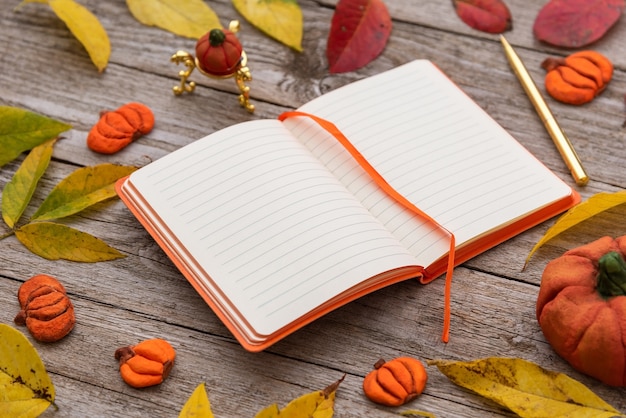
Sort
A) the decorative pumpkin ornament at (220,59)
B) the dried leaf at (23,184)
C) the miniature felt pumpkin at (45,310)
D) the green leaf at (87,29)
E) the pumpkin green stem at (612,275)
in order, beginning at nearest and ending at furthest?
the pumpkin green stem at (612,275) < the miniature felt pumpkin at (45,310) < the dried leaf at (23,184) < the decorative pumpkin ornament at (220,59) < the green leaf at (87,29)

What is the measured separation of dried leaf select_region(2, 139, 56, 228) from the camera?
118 centimetres

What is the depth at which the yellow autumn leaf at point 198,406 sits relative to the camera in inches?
38.8

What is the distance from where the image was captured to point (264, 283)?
3.41 feet

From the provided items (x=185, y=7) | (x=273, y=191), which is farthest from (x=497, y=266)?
(x=185, y=7)

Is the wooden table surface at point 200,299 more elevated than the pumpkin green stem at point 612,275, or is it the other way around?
the pumpkin green stem at point 612,275

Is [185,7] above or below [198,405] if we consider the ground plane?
above

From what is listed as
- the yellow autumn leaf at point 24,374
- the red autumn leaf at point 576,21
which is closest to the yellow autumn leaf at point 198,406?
the yellow autumn leaf at point 24,374

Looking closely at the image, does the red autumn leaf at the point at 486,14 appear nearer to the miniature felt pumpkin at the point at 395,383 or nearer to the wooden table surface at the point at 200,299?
the wooden table surface at the point at 200,299

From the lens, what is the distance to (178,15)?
148cm

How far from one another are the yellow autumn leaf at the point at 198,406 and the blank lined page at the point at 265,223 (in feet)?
0.35

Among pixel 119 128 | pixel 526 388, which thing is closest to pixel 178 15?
pixel 119 128

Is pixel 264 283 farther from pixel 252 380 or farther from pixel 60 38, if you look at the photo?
pixel 60 38

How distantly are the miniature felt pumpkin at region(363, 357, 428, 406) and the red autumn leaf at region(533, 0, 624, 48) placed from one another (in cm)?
74

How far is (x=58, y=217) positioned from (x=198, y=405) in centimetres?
37
